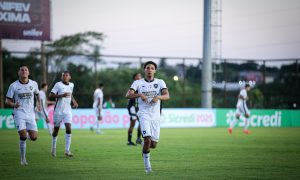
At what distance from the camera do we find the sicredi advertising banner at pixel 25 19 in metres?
40.4

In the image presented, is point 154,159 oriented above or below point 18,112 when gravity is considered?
below

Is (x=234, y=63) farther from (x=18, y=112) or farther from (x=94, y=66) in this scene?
(x=18, y=112)

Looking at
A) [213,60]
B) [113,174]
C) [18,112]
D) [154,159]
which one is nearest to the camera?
[113,174]

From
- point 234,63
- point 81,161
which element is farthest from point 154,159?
point 234,63

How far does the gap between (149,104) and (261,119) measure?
30.7 m

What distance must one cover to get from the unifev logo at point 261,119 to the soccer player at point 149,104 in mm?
29342

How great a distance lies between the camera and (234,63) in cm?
4562

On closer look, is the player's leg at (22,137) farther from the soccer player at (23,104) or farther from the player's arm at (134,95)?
the player's arm at (134,95)

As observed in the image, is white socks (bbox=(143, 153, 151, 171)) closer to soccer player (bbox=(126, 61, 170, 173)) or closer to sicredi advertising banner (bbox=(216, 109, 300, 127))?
soccer player (bbox=(126, 61, 170, 173))

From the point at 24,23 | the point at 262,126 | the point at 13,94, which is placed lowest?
the point at 262,126

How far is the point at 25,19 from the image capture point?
40.8m

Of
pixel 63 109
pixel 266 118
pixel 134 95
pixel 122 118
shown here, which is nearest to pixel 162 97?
pixel 134 95

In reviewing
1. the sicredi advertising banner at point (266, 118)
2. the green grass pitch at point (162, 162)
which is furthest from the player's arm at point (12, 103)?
the sicredi advertising banner at point (266, 118)

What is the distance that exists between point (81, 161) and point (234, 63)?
31.1 meters
